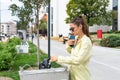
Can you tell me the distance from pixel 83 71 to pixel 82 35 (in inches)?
14.9

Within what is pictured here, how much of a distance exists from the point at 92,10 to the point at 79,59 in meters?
49.3

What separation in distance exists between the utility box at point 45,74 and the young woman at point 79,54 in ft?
0.31

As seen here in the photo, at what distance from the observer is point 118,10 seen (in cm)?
5844

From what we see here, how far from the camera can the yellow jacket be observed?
11.9 feet

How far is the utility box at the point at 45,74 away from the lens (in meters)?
3.68

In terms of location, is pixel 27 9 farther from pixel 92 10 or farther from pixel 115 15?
pixel 115 15

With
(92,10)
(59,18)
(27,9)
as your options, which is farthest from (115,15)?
(27,9)

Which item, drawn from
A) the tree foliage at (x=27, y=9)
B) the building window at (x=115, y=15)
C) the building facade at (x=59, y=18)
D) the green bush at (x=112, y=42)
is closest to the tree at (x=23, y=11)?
the tree foliage at (x=27, y=9)

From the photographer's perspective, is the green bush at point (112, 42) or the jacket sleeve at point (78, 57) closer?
the jacket sleeve at point (78, 57)

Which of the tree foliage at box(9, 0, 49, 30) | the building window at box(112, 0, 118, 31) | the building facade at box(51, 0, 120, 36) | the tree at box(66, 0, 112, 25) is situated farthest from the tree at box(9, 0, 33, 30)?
the building facade at box(51, 0, 120, 36)

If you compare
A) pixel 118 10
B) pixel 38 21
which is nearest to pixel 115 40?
pixel 38 21

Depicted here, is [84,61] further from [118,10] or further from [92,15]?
[118,10]

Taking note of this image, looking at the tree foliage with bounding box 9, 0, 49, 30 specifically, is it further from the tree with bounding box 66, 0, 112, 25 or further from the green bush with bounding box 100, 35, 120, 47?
the tree with bounding box 66, 0, 112, 25

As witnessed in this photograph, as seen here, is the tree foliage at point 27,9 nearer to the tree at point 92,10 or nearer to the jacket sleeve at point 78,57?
the jacket sleeve at point 78,57
